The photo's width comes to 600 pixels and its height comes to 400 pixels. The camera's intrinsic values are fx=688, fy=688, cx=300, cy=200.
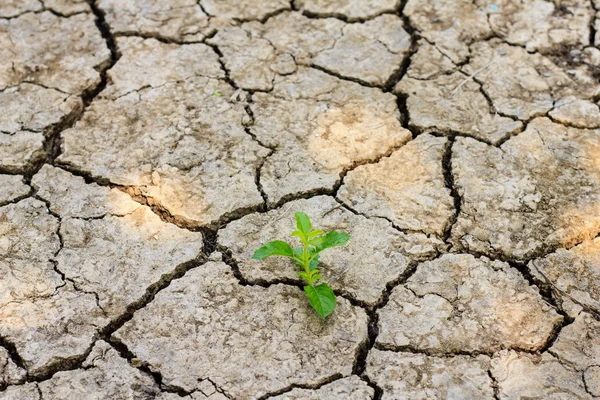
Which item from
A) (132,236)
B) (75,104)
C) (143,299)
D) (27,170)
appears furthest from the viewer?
(75,104)

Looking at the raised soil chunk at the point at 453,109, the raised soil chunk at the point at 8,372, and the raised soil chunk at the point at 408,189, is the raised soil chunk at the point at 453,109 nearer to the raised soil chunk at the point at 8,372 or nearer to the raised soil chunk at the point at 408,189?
the raised soil chunk at the point at 408,189

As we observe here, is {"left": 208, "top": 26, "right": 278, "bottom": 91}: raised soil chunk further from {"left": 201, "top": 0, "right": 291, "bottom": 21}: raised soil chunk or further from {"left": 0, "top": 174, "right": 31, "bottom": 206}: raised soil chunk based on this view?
{"left": 0, "top": 174, "right": 31, "bottom": 206}: raised soil chunk

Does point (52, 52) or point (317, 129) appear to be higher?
point (52, 52)

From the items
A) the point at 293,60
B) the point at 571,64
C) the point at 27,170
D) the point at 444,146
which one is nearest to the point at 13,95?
the point at 27,170

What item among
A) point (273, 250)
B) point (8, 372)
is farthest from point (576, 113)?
point (8, 372)

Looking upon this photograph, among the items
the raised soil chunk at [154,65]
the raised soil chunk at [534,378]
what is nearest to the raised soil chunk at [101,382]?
the raised soil chunk at [534,378]

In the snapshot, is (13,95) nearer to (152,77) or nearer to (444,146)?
(152,77)

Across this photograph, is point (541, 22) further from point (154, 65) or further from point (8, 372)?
point (8, 372)

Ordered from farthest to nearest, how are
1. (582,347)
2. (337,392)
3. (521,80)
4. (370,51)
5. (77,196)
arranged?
(370,51) → (521,80) → (77,196) → (582,347) → (337,392)
